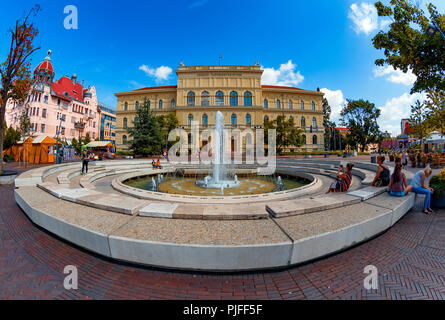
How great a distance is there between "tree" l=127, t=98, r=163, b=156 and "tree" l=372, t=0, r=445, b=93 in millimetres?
24557

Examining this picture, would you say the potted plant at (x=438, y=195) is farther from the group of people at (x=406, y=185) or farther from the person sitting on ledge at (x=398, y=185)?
the person sitting on ledge at (x=398, y=185)

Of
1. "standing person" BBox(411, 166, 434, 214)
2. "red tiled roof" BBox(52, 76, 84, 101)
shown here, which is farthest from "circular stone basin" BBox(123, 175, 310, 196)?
"red tiled roof" BBox(52, 76, 84, 101)

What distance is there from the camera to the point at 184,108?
39719mm

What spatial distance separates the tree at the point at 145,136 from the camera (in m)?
25.4

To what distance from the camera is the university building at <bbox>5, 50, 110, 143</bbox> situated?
38.0m

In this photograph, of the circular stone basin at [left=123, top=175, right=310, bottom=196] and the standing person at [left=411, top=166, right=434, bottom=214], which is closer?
the standing person at [left=411, top=166, right=434, bottom=214]

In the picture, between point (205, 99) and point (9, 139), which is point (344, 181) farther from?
point (205, 99)

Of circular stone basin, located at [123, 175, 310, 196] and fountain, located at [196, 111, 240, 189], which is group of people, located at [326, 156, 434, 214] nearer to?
circular stone basin, located at [123, 175, 310, 196]

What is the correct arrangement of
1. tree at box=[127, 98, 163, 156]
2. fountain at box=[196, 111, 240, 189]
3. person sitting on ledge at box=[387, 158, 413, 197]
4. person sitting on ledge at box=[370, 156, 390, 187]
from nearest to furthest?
person sitting on ledge at box=[387, 158, 413, 197], person sitting on ledge at box=[370, 156, 390, 187], fountain at box=[196, 111, 240, 189], tree at box=[127, 98, 163, 156]

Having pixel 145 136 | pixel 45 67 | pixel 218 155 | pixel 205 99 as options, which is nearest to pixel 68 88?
pixel 45 67

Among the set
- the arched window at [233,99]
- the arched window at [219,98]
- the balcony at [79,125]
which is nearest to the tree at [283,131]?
the arched window at [233,99]

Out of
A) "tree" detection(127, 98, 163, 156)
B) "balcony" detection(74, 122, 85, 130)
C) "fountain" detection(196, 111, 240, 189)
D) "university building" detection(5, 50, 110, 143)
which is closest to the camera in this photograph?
"fountain" detection(196, 111, 240, 189)

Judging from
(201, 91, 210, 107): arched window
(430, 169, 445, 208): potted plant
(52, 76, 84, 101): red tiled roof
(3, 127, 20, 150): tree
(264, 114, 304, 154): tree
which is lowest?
(430, 169, 445, 208): potted plant
